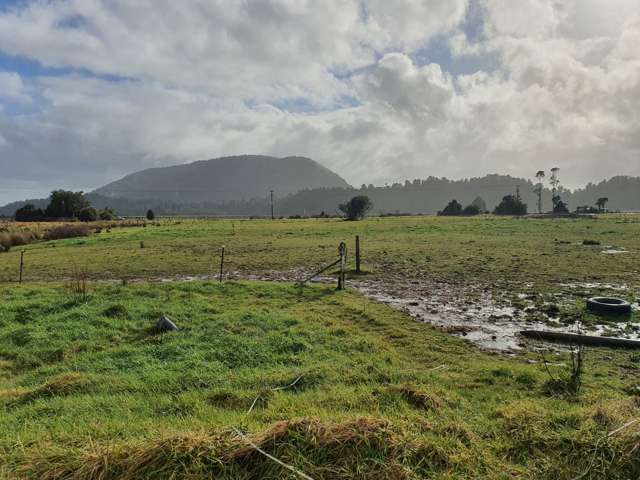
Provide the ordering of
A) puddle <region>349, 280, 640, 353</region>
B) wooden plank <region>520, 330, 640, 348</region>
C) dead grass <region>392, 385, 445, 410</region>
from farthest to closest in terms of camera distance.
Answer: puddle <region>349, 280, 640, 353</region> < wooden plank <region>520, 330, 640, 348</region> < dead grass <region>392, 385, 445, 410</region>

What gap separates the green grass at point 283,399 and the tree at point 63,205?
85274mm

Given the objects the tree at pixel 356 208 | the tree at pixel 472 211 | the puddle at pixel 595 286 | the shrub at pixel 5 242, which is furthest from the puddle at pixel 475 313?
the tree at pixel 472 211

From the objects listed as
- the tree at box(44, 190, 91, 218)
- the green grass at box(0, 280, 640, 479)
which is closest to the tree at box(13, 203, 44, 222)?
the tree at box(44, 190, 91, 218)

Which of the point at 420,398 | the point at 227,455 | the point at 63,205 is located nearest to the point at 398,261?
the point at 420,398

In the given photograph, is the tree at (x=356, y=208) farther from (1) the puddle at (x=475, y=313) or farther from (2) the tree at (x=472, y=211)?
(1) the puddle at (x=475, y=313)

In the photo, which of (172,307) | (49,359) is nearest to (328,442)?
(49,359)

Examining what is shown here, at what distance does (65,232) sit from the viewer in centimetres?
4534

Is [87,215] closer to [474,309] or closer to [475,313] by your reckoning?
[474,309]

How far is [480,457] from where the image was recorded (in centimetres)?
382

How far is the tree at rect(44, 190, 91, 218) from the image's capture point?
84.6 metres

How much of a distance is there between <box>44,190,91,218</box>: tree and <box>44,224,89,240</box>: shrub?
43.2 meters

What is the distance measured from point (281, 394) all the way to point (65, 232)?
49.1 metres

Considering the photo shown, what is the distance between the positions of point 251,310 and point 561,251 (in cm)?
2389

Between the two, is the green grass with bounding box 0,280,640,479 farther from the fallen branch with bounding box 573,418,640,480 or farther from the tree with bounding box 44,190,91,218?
the tree with bounding box 44,190,91,218
